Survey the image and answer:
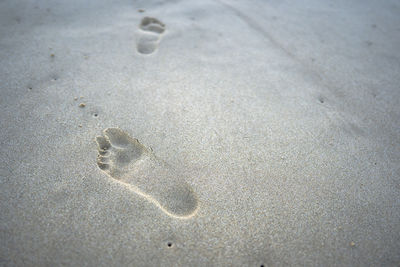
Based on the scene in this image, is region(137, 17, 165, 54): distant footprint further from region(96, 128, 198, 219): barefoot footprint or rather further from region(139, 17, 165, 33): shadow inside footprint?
region(96, 128, 198, 219): barefoot footprint

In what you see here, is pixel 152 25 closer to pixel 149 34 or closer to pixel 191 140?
pixel 149 34

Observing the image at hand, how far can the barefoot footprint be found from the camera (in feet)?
3.24

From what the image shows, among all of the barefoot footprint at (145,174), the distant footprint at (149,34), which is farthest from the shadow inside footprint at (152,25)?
the barefoot footprint at (145,174)

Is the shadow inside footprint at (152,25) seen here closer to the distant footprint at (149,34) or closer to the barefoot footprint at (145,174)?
the distant footprint at (149,34)

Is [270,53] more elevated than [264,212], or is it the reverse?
[270,53]

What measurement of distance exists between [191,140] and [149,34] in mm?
993

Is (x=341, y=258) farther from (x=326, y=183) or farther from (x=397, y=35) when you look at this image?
(x=397, y=35)

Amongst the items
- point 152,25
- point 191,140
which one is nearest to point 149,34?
point 152,25

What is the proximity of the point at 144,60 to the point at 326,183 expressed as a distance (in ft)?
4.21

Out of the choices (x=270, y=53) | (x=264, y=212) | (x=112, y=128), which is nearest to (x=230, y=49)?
(x=270, y=53)

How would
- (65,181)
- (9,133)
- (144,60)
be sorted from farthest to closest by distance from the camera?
(144,60) → (9,133) → (65,181)

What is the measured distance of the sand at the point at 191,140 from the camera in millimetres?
913

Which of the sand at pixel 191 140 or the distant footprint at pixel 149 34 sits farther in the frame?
the distant footprint at pixel 149 34

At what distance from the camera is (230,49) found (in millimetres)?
1708
